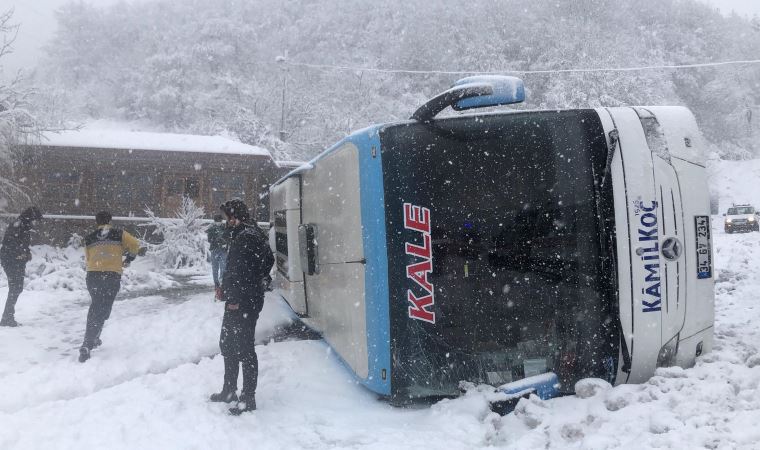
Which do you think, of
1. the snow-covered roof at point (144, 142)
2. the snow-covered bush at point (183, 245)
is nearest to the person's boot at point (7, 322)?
the snow-covered bush at point (183, 245)

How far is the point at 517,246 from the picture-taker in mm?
4188

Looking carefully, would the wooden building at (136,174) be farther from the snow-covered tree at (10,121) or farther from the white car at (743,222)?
the white car at (743,222)

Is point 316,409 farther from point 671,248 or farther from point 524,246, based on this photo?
point 671,248

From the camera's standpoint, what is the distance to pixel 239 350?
14.2ft

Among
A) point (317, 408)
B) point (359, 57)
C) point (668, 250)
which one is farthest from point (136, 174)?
point (359, 57)

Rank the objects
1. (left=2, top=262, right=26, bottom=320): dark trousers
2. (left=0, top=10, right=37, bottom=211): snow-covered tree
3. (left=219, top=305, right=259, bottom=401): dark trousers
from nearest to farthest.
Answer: (left=219, top=305, right=259, bottom=401): dark trousers
(left=2, top=262, right=26, bottom=320): dark trousers
(left=0, top=10, right=37, bottom=211): snow-covered tree

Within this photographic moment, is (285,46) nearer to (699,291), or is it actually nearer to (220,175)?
(220,175)

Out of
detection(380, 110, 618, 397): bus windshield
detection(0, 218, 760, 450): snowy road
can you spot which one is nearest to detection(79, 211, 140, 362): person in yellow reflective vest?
detection(0, 218, 760, 450): snowy road

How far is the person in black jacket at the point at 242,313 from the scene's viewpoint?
4305mm

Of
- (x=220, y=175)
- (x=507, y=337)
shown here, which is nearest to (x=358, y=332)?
(x=507, y=337)

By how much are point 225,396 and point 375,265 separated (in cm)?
171

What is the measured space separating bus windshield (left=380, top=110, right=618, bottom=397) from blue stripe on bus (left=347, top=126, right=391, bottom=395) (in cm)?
9

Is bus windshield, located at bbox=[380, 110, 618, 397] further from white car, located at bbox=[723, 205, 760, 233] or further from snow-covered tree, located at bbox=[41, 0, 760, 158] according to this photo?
snow-covered tree, located at bbox=[41, 0, 760, 158]

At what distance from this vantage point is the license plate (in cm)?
411
